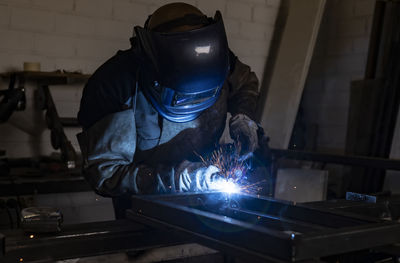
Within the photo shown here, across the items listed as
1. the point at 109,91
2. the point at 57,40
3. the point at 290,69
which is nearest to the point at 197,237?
the point at 109,91

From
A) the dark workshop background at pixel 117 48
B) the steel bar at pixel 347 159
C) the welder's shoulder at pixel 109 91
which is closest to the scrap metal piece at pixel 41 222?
the welder's shoulder at pixel 109 91

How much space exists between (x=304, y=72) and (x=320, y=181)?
877 millimetres

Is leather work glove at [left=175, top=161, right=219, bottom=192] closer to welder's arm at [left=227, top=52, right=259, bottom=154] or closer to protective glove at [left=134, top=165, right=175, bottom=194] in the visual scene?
protective glove at [left=134, top=165, right=175, bottom=194]

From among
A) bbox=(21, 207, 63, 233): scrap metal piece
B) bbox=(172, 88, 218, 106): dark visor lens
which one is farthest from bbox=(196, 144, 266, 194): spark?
bbox=(21, 207, 63, 233): scrap metal piece

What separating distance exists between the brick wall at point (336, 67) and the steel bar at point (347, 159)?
1.20m

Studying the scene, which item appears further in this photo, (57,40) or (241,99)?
(57,40)

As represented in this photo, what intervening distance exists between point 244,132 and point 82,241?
94 cm

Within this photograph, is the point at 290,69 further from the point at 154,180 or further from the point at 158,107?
the point at 154,180

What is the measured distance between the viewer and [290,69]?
4.24 metres

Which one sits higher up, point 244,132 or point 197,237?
point 244,132

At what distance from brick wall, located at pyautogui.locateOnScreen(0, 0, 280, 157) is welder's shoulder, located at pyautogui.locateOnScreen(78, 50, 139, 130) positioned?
1.55m

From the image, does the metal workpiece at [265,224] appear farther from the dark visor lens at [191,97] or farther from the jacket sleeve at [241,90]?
the jacket sleeve at [241,90]

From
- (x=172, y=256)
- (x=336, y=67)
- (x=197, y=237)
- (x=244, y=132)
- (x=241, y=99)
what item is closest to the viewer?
(x=197, y=237)

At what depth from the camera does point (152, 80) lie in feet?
6.17
